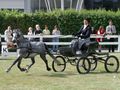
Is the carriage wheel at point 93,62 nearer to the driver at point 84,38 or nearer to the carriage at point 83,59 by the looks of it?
the carriage at point 83,59

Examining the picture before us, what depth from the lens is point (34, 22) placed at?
111 feet

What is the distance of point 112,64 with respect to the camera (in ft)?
57.5

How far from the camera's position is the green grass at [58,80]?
13.6 m

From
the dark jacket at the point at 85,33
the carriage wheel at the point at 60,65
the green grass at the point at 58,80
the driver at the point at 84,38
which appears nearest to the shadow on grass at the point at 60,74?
the green grass at the point at 58,80

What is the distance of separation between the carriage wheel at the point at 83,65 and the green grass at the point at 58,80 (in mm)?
192

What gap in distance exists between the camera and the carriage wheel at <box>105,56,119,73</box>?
1753cm

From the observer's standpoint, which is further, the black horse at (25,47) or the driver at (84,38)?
the driver at (84,38)

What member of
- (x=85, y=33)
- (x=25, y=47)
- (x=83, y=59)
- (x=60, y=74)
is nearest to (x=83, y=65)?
(x=83, y=59)

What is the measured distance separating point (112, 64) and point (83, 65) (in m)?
1.15

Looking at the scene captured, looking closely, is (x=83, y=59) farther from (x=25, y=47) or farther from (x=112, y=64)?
(x=25, y=47)

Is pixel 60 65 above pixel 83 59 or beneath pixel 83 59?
beneath

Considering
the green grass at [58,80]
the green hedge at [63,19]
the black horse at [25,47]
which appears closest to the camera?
the green grass at [58,80]

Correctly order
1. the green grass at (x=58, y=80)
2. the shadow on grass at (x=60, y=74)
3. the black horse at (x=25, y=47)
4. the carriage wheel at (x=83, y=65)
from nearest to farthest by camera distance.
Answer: the green grass at (x=58, y=80)
the shadow on grass at (x=60, y=74)
the black horse at (x=25, y=47)
the carriage wheel at (x=83, y=65)

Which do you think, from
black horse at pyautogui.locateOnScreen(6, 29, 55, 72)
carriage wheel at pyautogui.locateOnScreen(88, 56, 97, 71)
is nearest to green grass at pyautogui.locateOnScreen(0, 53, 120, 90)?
carriage wheel at pyautogui.locateOnScreen(88, 56, 97, 71)
